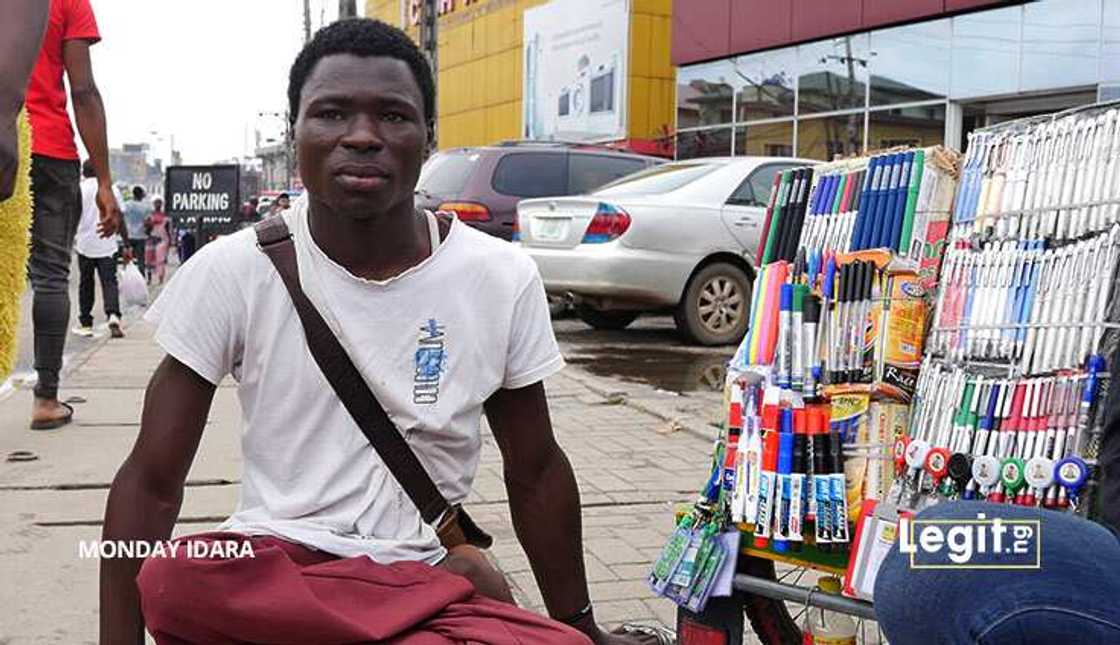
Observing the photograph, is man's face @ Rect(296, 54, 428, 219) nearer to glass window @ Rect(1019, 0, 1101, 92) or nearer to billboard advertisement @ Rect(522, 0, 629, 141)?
glass window @ Rect(1019, 0, 1101, 92)

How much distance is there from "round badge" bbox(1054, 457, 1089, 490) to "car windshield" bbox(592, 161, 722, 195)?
24.0 ft

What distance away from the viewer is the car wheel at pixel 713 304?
9289mm

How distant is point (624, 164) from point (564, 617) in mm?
9627

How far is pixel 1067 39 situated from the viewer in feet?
44.1

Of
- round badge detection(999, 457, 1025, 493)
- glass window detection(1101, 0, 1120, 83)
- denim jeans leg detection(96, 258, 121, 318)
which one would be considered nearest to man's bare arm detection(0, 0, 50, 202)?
round badge detection(999, 457, 1025, 493)

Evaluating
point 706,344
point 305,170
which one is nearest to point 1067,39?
point 706,344

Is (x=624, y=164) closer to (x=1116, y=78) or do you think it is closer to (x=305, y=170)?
(x=1116, y=78)

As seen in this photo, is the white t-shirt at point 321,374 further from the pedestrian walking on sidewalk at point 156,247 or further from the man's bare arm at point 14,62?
the pedestrian walking on sidewalk at point 156,247

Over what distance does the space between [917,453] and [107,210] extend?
12.1 ft

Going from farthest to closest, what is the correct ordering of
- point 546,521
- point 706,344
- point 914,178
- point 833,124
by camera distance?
point 833,124 < point 706,344 < point 914,178 < point 546,521

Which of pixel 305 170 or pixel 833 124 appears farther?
pixel 833 124

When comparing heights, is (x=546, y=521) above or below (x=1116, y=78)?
below

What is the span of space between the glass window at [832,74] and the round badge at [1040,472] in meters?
Result: 15.7
